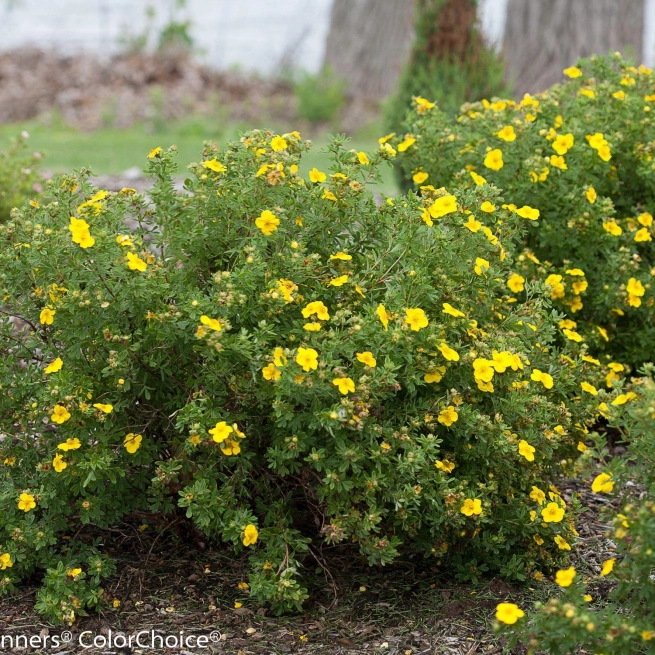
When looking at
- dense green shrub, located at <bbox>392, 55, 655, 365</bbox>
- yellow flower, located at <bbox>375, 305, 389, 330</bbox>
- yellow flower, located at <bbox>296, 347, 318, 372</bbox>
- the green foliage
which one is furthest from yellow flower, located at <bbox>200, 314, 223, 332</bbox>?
the green foliage

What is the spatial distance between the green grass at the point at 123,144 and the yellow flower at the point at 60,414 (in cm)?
586

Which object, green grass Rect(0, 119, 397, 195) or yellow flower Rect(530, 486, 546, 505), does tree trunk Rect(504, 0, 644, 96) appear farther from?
yellow flower Rect(530, 486, 546, 505)

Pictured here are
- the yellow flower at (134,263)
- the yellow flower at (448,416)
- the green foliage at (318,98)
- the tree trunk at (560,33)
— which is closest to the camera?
the yellow flower at (134,263)

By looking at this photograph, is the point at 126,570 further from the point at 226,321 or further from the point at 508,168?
the point at 508,168

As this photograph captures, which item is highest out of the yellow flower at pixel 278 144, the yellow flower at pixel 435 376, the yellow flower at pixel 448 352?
the yellow flower at pixel 278 144

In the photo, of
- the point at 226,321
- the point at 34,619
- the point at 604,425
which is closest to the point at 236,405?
the point at 226,321

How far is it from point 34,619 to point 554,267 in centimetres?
245

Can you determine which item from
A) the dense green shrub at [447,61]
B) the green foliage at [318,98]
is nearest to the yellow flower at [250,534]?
the dense green shrub at [447,61]

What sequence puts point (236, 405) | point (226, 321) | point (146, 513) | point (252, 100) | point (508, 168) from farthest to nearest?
point (252, 100) < point (508, 168) < point (146, 513) < point (236, 405) < point (226, 321)

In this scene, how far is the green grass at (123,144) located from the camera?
8.86 metres

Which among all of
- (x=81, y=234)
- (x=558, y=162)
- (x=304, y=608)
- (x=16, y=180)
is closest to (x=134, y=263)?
(x=81, y=234)

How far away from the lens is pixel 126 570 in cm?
297

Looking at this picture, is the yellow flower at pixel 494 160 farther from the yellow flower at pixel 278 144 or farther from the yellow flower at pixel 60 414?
the yellow flower at pixel 60 414

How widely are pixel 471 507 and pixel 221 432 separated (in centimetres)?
76
